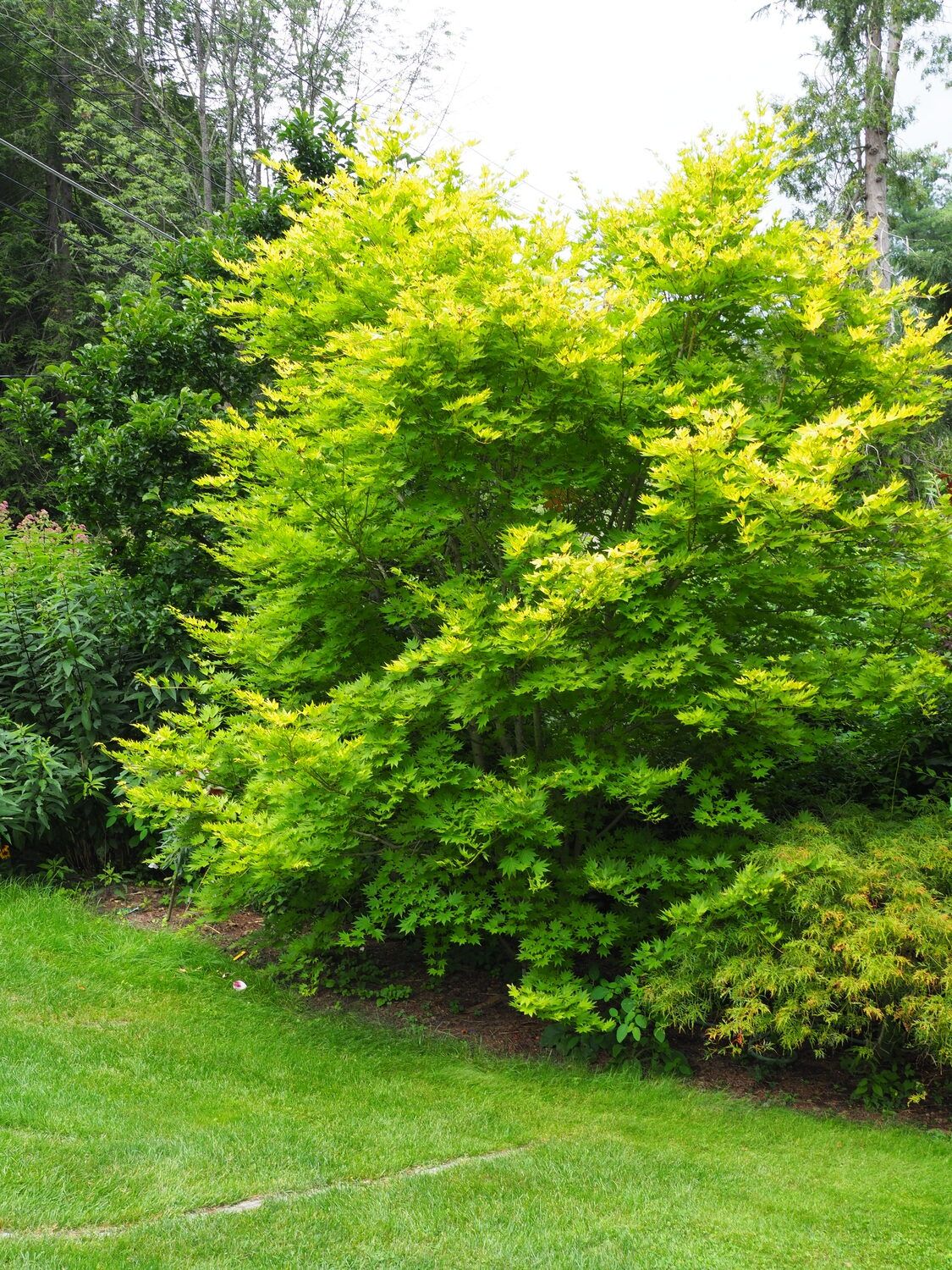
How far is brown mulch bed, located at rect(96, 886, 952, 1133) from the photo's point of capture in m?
4.91

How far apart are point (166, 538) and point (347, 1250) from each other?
606cm

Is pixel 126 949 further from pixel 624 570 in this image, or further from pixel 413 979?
pixel 624 570

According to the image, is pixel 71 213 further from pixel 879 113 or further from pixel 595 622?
pixel 595 622

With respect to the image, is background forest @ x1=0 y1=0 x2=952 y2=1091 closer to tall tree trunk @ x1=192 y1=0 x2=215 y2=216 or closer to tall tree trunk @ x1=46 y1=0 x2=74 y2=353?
tall tree trunk @ x1=192 y1=0 x2=215 y2=216

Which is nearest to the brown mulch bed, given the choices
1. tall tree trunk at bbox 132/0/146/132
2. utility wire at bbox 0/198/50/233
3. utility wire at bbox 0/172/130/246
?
tall tree trunk at bbox 132/0/146/132

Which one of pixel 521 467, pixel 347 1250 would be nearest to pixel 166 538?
pixel 521 467

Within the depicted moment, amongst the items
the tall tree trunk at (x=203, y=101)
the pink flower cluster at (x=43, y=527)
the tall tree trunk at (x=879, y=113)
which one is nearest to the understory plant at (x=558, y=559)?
the pink flower cluster at (x=43, y=527)

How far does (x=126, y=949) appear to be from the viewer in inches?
236

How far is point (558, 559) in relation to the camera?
14.1ft

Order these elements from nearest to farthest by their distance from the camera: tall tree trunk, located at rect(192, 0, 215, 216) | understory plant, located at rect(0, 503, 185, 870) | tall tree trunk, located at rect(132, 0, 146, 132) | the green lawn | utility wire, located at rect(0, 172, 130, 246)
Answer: the green lawn → understory plant, located at rect(0, 503, 185, 870) → tall tree trunk, located at rect(192, 0, 215, 216) → tall tree trunk, located at rect(132, 0, 146, 132) → utility wire, located at rect(0, 172, 130, 246)

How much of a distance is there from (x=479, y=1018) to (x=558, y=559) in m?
3.09

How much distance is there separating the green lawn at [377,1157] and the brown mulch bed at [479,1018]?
25cm

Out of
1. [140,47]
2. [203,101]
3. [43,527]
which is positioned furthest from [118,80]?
[43,527]

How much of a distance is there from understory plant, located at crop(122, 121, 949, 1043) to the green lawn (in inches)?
24.6
